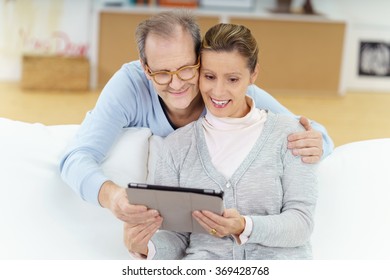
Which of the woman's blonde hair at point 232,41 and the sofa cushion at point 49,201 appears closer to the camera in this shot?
the woman's blonde hair at point 232,41

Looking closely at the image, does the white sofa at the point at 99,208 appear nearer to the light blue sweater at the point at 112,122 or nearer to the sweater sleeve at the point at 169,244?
the light blue sweater at the point at 112,122

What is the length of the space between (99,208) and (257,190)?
0.48 metres

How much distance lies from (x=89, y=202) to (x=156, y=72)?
1.34ft

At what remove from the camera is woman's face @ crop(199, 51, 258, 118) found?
1854mm

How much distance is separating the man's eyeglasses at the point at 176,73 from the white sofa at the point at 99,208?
0.27 metres

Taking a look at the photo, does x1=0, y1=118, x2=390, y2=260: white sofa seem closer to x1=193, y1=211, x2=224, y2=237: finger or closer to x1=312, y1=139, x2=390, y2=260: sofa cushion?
x1=312, y1=139, x2=390, y2=260: sofa cushion

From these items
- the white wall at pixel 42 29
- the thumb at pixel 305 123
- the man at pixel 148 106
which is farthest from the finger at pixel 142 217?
the white wall at pixel 42 29

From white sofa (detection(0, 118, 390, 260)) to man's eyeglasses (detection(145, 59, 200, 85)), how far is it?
270 mm

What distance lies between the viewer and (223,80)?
1.87 m

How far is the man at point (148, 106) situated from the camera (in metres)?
1.89

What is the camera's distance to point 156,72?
6.31 feet

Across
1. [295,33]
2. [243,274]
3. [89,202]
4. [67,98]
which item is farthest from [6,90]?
[243,274]

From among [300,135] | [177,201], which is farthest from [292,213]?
[177,201]

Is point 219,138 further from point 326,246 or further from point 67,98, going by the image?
point 67,98
